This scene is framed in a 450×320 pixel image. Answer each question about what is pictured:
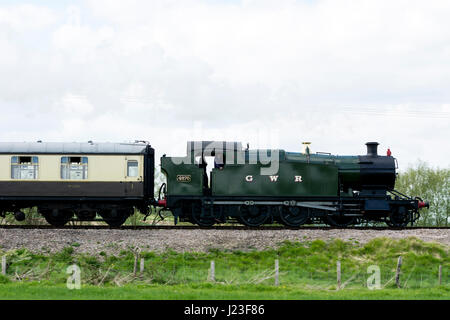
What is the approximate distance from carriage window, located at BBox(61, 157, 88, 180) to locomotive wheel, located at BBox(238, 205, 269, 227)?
6637 millimetres

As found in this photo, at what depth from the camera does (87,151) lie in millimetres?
23031

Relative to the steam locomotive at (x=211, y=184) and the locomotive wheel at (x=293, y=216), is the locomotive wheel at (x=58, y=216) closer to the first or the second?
the steam locomotive at (x=211, y=184)

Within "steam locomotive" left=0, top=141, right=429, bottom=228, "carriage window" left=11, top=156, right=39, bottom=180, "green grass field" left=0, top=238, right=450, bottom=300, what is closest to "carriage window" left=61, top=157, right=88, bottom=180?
"steam locomotive" left=0, top=141, right=429, bottom=228

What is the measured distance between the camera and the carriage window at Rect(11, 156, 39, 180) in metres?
23.0

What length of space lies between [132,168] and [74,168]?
2.37m

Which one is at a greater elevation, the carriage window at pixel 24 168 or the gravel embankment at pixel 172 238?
the carriage window at pixel 24 168

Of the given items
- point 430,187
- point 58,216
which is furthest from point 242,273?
point 430,187

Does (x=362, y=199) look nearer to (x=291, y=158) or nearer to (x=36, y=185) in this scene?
(x=291, y=158)

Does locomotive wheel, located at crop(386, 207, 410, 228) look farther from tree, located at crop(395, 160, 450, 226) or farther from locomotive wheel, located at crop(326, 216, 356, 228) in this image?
tree, located at crop(395, 160, 450, 226)

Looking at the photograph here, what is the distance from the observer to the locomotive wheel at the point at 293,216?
22.8 m

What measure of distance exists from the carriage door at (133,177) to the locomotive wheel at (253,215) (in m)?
4.35

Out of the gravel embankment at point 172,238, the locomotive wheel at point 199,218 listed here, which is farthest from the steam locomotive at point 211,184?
the gravel embankment at point 172,238

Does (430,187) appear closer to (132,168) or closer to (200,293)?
(132,168)

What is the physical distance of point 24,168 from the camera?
23.0 meters
